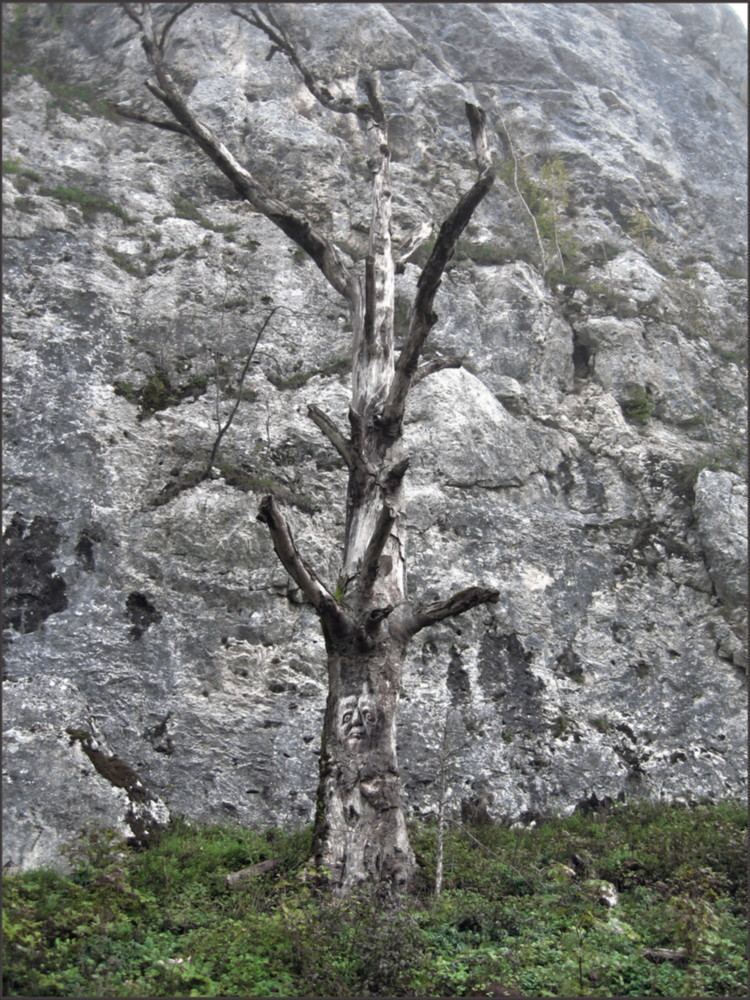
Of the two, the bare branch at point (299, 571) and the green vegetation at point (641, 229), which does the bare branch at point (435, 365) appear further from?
the green vegetation at point (641, 229)

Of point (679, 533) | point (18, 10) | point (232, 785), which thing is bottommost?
point (232, 785)

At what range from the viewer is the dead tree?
6.52 meters

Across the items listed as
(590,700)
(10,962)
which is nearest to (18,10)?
(590,700)

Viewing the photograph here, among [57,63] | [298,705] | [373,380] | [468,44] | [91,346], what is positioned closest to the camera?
[373,380]

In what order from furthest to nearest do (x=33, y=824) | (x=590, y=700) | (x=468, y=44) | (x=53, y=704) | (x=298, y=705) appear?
(x=468, y=44) → (x=590, y=700) → (x=298, y=705) → (x=53, y=704) → (x=33, y=824)

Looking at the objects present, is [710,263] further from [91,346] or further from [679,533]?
[91,346]

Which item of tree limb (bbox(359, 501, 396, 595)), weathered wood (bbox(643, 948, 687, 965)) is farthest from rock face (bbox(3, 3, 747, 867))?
weathered wood (bbox(643, 948, 687, 965))

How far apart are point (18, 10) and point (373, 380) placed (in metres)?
19.8

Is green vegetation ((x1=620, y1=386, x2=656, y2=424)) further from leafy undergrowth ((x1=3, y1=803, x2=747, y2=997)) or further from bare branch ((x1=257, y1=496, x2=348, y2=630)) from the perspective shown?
bare branch ((x1=257, y1=496, x2=348, y2=630))

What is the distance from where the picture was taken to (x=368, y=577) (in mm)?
7023

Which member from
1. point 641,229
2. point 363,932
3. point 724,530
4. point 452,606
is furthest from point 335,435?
point 641,229

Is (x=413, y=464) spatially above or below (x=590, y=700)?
above

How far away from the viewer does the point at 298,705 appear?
1152 centimetres

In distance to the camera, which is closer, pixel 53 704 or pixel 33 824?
pixel 33 824
